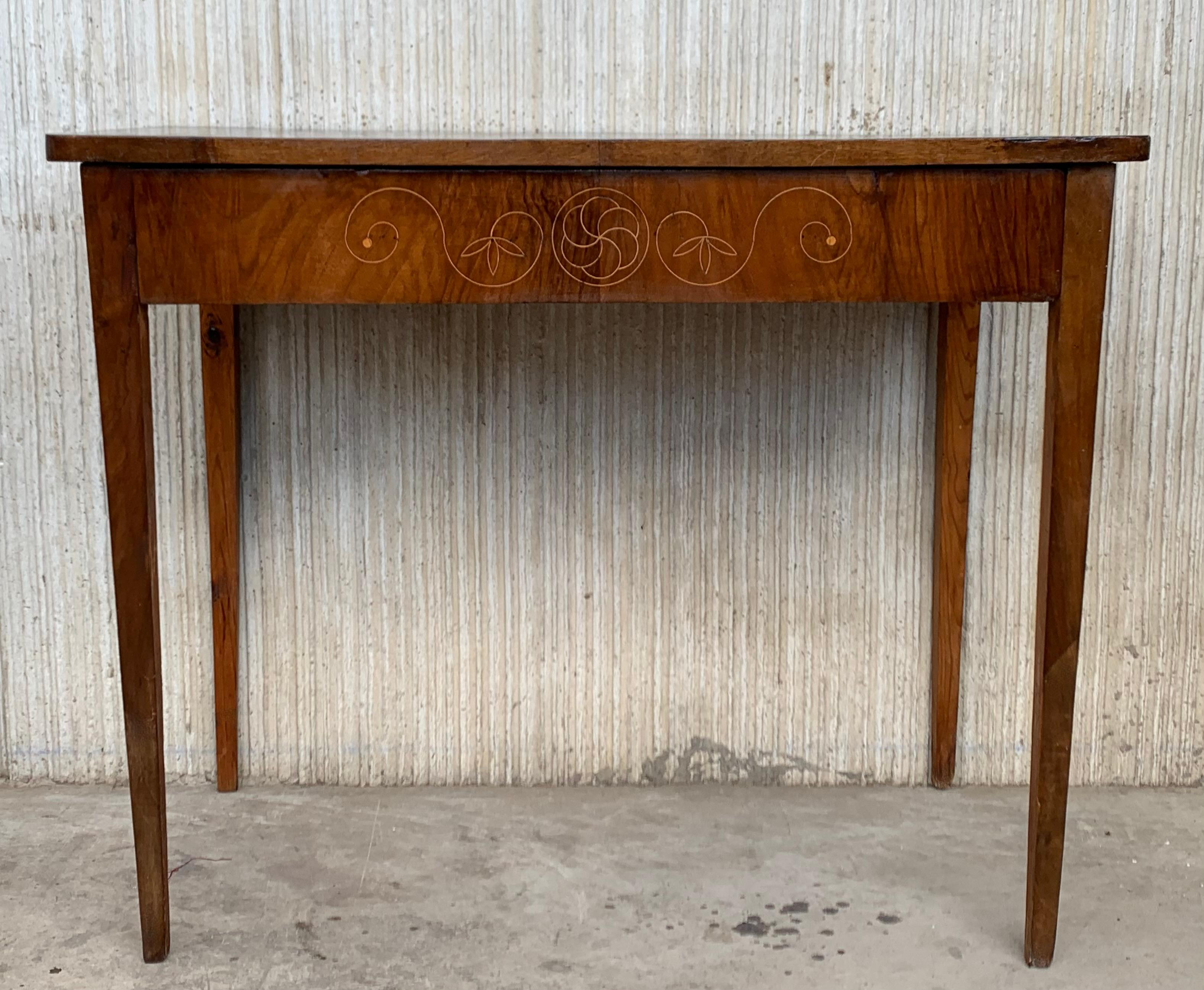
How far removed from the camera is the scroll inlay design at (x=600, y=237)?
99 centimetres

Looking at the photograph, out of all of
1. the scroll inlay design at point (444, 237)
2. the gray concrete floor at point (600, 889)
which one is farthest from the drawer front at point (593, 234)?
the gray concrete floor at point (600, 889)

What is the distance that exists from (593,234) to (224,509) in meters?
0.69

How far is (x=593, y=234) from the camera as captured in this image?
3.28ft

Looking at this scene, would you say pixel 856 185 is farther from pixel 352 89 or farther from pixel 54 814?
pixel 54 814

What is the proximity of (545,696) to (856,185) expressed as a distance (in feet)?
2.60

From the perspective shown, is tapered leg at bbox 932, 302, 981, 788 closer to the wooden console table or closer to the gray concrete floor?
the gray concrete floor

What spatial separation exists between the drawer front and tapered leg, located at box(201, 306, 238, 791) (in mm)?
416

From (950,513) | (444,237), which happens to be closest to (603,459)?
(950,513)

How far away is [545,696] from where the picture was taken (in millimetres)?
1520

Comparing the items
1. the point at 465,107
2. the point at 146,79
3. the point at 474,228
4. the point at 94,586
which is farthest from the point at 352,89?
the point at 94,586

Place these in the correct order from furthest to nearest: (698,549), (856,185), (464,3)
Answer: (698,549) < (464,3) < (856,185)

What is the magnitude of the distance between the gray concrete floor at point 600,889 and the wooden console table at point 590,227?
0.37 m

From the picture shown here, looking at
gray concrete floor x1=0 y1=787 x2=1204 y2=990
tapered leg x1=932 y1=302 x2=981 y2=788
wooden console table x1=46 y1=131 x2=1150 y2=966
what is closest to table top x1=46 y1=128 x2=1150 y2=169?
wooden console table x1=46 y1=131 x2=1150 y2=966

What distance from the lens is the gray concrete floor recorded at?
1.08 m
